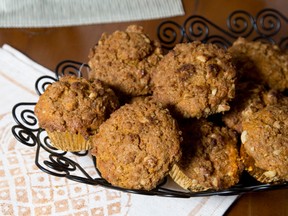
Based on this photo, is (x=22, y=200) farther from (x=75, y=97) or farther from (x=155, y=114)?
(x=155, y=114)

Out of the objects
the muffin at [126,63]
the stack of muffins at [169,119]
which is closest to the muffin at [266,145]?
the stack of muffins at [169,119]

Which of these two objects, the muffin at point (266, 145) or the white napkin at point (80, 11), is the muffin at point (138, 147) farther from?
the white napkin at point (80, 11)

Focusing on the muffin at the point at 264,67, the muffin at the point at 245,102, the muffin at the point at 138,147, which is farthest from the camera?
the muffin at the point at 264,67

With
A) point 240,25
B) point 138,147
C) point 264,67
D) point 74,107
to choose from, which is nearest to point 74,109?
point 74,107

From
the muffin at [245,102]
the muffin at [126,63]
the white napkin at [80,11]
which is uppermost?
the white napkin at [80,11]

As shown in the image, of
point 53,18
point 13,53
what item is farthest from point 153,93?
point 53,18

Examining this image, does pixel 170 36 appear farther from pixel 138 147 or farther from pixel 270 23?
pixel 138 147

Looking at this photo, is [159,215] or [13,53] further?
[13,53]
